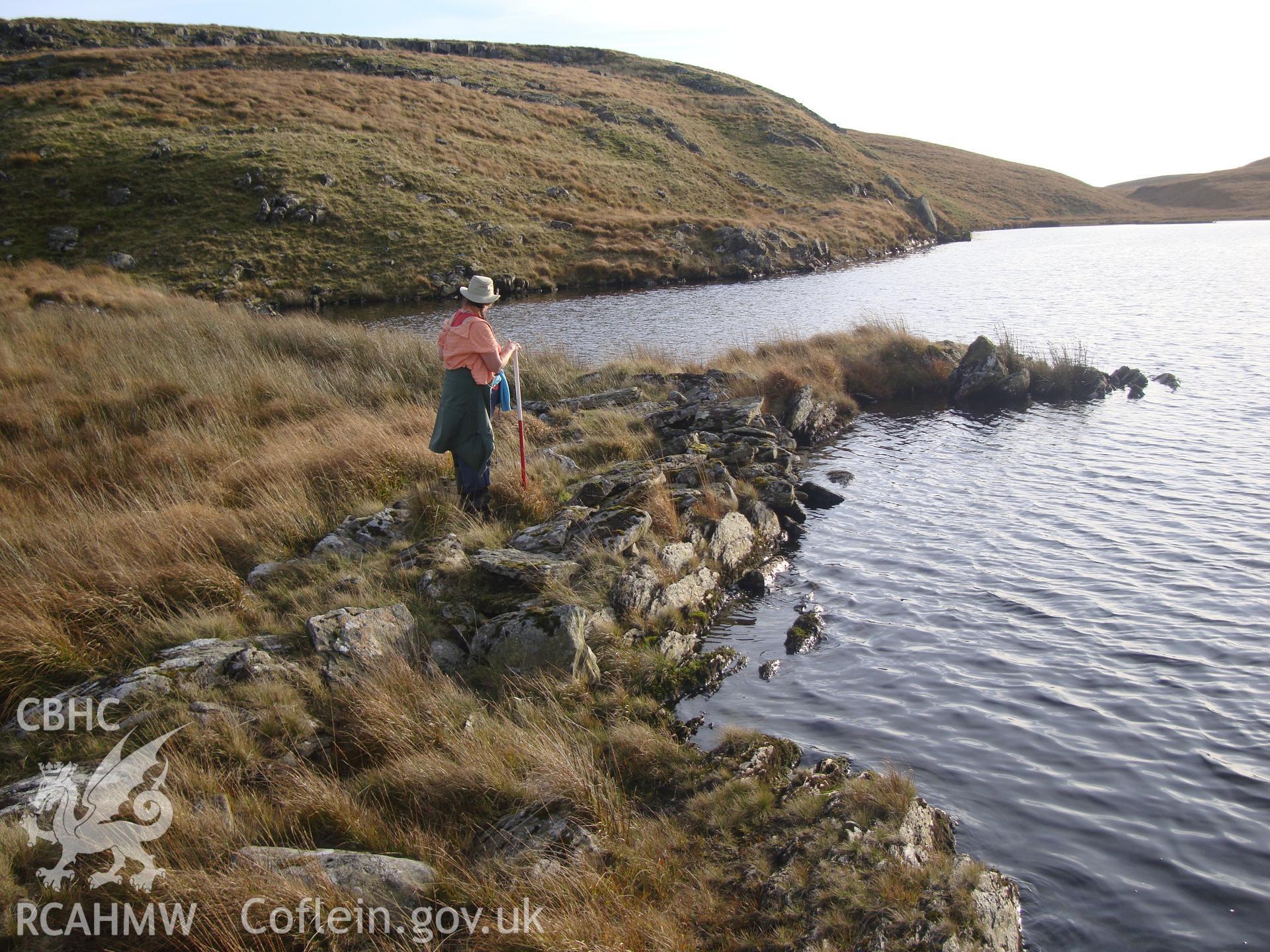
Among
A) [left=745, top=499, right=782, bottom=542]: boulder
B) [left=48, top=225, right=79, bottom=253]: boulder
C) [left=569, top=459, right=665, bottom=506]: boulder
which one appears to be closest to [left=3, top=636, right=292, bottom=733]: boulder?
[left=569, top=459, right=665, bottom=506]: boulder

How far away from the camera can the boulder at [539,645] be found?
6.98m

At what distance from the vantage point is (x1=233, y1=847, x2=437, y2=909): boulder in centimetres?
415

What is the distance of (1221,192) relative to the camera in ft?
339

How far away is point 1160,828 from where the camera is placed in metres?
5.91

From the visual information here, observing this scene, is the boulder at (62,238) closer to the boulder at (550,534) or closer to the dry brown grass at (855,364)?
the dry brown grass at (855,364)

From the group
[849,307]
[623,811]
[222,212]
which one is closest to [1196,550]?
[623,811]

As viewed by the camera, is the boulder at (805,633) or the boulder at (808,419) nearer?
the boulder at (805,633)

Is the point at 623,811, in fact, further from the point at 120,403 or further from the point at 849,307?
the point at 849,307

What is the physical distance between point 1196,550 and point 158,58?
2833 inches

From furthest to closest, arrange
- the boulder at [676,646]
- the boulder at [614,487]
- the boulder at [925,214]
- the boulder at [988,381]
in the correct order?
the boulder at [925,214] → the boulder at [988,381] → the boulder at [614,487] → the boulder at [676,646]

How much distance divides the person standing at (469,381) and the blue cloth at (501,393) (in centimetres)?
13

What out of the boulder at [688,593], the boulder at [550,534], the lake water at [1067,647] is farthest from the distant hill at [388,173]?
the boulder at [688,593]

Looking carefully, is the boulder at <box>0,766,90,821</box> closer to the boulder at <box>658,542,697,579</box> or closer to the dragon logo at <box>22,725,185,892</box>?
the dragon logo at <box>22,725,185,892</box>

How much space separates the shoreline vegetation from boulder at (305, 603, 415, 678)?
0.02m
